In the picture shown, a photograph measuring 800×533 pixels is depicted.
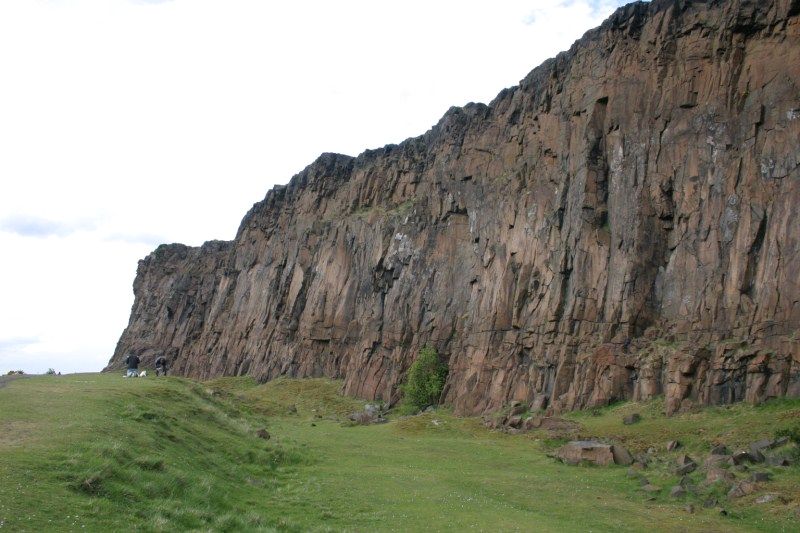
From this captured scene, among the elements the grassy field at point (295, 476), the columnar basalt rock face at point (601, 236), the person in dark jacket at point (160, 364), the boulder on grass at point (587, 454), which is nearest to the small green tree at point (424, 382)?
the columnar basalt rock face at point (601, 236)

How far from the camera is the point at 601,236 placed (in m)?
54.8

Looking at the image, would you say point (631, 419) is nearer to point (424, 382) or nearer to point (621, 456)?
point (621, 456)

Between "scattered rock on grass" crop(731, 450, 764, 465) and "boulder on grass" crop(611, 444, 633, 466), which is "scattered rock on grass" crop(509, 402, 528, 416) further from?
"scattered rock on grass" crop(731, 450, 764, 465)

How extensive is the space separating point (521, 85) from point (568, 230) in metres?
22.0

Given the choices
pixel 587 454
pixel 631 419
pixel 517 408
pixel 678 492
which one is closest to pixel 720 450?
pixel 587 454

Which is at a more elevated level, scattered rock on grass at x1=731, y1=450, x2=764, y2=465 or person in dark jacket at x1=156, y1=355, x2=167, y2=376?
person in dark jacket at x1=156, y1=355, x2=167, y2=376

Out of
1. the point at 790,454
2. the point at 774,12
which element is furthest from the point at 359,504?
the point at 774,12

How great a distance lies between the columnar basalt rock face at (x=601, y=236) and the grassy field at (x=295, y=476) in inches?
286

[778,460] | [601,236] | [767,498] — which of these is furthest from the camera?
[601,236]

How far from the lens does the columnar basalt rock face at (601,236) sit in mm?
42938

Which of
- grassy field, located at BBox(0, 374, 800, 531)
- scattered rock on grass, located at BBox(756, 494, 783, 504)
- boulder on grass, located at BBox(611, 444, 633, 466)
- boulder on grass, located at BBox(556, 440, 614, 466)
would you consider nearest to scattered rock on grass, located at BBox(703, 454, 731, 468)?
grassy field, located at BBox(0, 374, 800, 531)

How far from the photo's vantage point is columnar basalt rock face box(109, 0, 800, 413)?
4294 centimetres

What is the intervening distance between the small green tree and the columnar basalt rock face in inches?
58.6

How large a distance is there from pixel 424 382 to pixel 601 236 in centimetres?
2256
